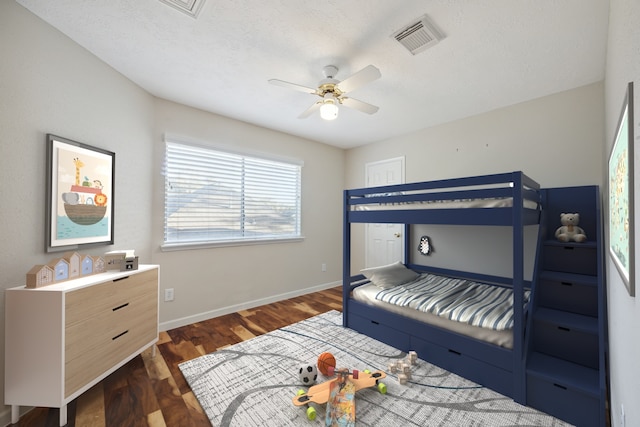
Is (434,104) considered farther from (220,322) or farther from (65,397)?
(65,397)

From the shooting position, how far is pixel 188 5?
1.51 metres

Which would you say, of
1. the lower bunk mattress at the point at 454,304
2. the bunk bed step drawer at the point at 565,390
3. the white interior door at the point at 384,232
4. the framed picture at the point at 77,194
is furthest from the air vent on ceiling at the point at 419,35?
the framed picture at the point at 77,194

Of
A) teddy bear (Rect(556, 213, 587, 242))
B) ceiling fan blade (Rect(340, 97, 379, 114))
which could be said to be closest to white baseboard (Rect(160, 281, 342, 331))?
ceiling fan blade (Rect(340, 97, 379, 114))

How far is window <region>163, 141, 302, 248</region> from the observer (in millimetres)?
2878

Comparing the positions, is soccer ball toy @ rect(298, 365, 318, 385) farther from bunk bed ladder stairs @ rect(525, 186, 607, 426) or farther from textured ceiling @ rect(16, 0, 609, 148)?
textured ceiling @ rect(16, 0, 609, 148)

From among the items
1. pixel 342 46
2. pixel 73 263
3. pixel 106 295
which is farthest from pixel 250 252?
pixel 342 46

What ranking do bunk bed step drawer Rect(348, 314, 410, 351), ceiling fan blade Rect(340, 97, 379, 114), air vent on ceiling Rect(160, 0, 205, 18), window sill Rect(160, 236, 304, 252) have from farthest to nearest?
window sill Rect(160, 236, 304, 252) < bunk bed step drawer Rect(348, 314, 410, 351) < ceiling fan blade Rect(340, 97, 379, 114) < air vent on ceiling Rect(160, 0, 205, 18)

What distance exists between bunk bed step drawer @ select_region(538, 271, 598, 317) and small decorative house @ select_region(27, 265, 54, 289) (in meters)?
3.38

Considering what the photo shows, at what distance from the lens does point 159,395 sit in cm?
178

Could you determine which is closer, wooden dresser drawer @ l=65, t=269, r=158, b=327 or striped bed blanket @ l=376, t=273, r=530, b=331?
wooden dresser drawer @ l=65, t=269, r=158, b=327

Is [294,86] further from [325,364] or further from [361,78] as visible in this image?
[325,364]

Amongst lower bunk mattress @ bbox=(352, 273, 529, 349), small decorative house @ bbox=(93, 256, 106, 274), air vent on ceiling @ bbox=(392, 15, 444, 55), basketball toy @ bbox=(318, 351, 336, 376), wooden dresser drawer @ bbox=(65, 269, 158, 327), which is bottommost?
basketball toy @ bbox=(318, 351, 336, 376)

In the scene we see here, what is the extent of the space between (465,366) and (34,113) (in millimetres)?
3389

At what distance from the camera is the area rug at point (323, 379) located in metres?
1.56
